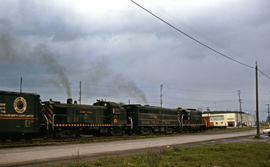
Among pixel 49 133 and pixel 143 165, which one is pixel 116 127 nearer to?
pixel 49 133

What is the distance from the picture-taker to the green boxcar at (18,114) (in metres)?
20.5

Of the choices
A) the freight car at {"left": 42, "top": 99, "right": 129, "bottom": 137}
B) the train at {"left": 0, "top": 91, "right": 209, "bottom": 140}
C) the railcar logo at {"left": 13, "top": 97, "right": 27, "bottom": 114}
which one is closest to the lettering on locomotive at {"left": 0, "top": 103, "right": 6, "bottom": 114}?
the train at {"left": 0, "top": 91, "right": 209, "bottom": 140}

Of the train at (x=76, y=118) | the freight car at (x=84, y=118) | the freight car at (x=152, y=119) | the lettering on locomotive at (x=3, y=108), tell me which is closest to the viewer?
the lettering on locomotive at (x=3, y=108)

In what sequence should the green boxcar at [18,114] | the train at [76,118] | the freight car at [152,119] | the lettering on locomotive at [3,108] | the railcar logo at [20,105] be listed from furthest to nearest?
the freight car at [152,119] → the railcar logo at [20,105] → the train at [76,118] → the green boxcar at [18,114] → the lettering on locomotive at [3,108]

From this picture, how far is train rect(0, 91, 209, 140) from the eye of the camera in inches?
833

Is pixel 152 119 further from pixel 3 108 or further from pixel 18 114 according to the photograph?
pixel 3 108

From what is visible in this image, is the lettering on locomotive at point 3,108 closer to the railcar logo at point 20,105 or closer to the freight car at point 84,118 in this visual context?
the railcar logo at point 20,105

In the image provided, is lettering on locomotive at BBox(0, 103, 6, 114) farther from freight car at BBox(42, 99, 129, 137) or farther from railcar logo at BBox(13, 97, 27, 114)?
freight car at BBox(42, 99, 129, 137)

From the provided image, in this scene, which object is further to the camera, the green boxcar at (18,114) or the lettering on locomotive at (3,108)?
the green boxcar at (18,114)

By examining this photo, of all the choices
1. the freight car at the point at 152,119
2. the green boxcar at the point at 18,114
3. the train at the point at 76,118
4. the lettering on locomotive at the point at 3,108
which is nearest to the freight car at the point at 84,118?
the train at the point at 76,118

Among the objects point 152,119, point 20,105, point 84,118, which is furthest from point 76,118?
point 152,119

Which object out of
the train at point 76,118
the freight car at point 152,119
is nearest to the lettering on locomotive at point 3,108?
the train at point 76,118

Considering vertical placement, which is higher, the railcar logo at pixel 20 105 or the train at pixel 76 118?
the railcar logo at pixel 20 105

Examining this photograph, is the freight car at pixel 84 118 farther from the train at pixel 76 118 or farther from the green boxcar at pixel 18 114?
the green boxcar at pixel 18 114
